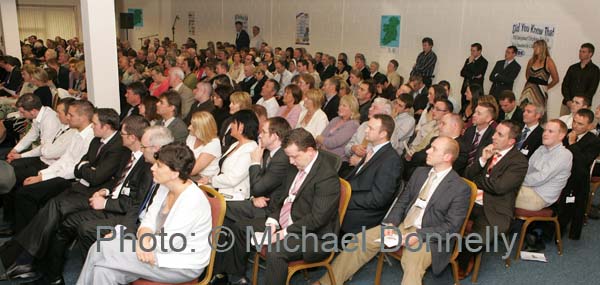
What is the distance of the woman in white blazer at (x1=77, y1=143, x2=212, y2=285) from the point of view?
2729 millimetres

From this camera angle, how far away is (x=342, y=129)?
5219 millimetres

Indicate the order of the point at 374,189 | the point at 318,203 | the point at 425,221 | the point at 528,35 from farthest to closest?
the point at 528,35, the point at 374,189, the point at 425,221, the point at 318,203

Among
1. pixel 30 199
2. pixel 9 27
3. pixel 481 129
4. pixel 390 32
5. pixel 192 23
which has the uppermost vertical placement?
pixel 192 23

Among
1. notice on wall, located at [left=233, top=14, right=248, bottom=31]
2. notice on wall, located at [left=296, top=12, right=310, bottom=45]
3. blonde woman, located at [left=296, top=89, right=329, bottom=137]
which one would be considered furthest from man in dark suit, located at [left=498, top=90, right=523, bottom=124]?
notice on wall, located at [left=233, top=14, right=248, bottom=31]

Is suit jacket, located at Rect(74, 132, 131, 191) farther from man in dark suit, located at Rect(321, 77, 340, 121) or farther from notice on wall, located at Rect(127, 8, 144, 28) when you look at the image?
notice on wall, located at Rect(127, 8, 144, 28)

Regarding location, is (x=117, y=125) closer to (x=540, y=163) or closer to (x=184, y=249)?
(x=184, y=249)

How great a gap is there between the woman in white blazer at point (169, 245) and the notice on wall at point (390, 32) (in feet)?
28.0

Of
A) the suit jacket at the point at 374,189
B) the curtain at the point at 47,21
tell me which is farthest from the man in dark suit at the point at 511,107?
the curtain at the point at 47,21

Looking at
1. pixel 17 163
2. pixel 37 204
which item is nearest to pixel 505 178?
pixel 37 204

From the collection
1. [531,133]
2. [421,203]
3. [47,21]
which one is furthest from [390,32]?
[47,21]

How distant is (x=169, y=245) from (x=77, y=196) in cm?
146

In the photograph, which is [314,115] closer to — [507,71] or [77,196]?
[77,196]

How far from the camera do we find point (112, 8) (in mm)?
5590

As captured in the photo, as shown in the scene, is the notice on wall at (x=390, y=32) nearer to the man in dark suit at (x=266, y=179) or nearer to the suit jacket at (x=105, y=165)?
the man in dark suit at (x=266, y=179)
